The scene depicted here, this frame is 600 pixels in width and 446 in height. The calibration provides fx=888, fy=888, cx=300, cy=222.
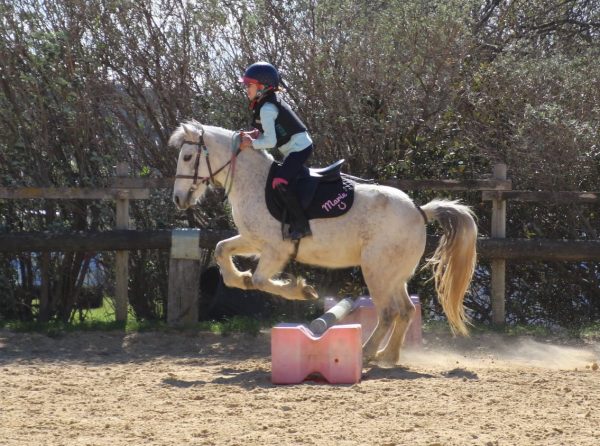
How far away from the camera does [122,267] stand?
991 cm

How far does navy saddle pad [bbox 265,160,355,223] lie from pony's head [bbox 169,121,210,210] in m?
0.60

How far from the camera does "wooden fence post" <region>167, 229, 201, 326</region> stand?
376 inches

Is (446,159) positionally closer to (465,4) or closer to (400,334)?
(465,4)

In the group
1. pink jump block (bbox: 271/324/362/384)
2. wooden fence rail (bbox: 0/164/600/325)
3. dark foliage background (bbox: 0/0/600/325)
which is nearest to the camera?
pink jump block (bbox: 271/324/362/384)

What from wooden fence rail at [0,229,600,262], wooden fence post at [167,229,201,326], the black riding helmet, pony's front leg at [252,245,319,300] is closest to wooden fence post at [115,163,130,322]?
wooden fence rail at [0,229,600,262]

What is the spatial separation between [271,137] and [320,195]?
63cm

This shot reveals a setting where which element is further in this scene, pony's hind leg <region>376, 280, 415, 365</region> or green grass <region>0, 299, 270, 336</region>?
green grass <region>0, 299, 270, 336</region>

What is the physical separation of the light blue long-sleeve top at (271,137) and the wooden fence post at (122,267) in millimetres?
2961

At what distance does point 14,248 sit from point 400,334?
182 inches

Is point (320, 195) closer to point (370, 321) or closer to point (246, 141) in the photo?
point (246, 141)

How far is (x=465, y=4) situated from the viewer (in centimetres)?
1047

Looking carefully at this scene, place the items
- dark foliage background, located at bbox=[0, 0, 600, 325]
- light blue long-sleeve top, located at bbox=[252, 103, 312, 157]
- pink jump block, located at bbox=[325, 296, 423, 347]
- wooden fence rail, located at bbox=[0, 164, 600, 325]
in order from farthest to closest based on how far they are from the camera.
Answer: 1. dark foliage background, located at bbox=[0, 0, 600, 325]
2. wooden fence rail, located at bbox=[0, 164, 600, 325]
3. pink jump block, located at bbox=[325, 296, 423, 347]
4. light blue long-sleeve top, located at bbox=[252, 103, 312, 157]

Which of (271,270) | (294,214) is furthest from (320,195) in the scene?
(271,270)

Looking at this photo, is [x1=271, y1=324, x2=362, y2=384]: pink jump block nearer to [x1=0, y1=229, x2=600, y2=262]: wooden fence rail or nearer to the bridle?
the bridle
